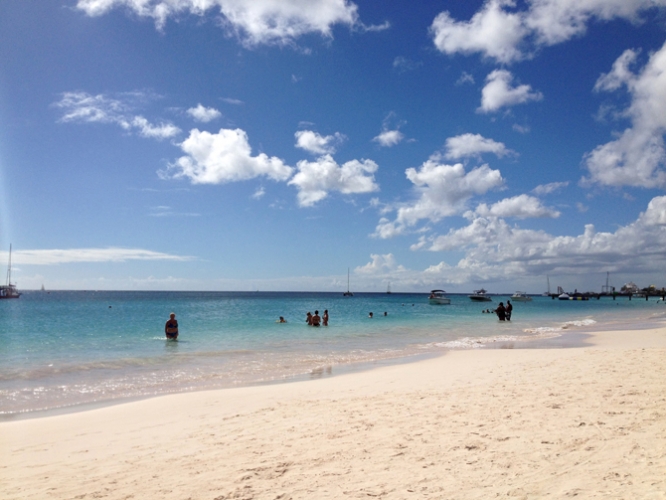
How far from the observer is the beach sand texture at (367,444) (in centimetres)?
499

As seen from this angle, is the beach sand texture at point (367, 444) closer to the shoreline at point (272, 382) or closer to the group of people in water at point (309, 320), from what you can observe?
the shoreline at point (272, 382)

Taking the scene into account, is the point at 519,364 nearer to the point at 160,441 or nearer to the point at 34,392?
the point at 160,441

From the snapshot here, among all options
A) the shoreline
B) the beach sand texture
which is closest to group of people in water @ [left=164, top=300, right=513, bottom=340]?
the shoreline

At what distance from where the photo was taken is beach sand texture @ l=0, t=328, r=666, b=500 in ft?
16.4

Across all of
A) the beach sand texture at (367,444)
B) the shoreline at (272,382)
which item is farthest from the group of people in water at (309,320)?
the beach sand texture at (367,444)

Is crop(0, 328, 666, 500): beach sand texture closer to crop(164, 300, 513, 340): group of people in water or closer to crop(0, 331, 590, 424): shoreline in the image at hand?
crop(0, 331, 590, 424): shoreline

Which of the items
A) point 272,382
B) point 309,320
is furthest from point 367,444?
point 309,320

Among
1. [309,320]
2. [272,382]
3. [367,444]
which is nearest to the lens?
[367,444]

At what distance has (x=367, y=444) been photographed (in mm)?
6348

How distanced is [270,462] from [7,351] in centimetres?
2132

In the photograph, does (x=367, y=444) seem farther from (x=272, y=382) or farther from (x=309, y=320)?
(x=309, y=320)

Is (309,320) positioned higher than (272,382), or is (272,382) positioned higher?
(272,382)

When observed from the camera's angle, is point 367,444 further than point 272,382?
No

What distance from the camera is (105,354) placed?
65.9 ft
